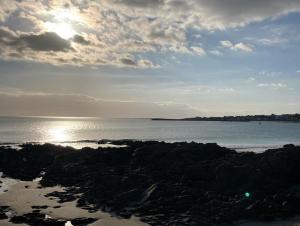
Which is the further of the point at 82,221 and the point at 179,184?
the point at 179,184

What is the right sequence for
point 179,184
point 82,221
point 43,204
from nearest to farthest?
point 82,221, point 43,204, point 179,184

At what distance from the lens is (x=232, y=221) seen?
28.8 metres

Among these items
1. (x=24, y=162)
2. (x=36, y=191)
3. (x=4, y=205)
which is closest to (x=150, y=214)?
(x=4, y=205)

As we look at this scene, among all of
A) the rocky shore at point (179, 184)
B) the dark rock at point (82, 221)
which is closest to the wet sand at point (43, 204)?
the dark rock at point (82, 221)

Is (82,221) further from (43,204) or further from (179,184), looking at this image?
(179,184)

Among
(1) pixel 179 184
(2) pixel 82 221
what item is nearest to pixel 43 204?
(2) pixel 82 221

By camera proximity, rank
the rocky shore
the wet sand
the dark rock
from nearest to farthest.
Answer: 1. the dark rock
2. the wet sand
3. the rocky shore

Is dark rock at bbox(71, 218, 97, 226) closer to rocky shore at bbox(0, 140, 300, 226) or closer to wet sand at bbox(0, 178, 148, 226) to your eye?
rocky shore at bbox(0, 140, 300, 226)

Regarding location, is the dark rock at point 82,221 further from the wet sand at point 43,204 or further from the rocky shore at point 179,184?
the wet sand at point 43,204

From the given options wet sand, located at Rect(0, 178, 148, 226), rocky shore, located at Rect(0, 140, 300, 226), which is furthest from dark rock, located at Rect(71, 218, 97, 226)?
wet sand, located at Rect(0, 178, 148, 226)

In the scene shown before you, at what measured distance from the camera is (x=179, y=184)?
38.1 metres

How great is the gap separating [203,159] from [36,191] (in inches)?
751

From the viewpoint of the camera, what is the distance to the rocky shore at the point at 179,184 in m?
30.2

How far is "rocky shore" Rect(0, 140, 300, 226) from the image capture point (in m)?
30.2
